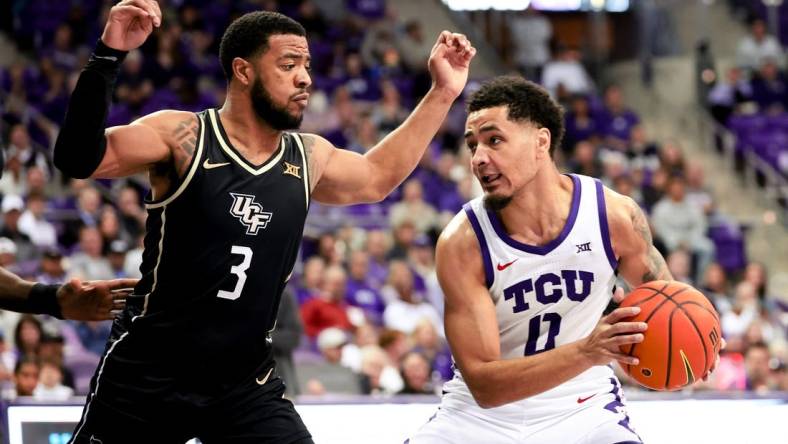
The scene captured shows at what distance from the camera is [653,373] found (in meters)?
4.42

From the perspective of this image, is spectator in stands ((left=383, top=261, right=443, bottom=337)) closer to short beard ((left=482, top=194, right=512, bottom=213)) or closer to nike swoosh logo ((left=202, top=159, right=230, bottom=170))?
short beard ((left=482, top=194, right=512, bottom=213))

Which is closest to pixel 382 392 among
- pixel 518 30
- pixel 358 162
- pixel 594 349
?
pixel 358 162

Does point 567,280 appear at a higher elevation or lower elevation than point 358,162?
lower

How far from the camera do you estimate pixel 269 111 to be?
4586 millimetres

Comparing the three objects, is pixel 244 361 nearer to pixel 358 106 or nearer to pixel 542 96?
pixel 542 96

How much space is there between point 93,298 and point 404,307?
20.9ft

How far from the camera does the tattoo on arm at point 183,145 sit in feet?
14.3

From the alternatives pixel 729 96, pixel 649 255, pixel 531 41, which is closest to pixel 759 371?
pixel 649 255

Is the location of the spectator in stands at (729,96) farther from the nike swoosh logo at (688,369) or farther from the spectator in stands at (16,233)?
the nike swoosh logo at (688,369)

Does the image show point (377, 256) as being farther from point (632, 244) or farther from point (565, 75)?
point (632, 244)

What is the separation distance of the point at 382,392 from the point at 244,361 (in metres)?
4.83

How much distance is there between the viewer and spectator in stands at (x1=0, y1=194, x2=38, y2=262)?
33.8 ft

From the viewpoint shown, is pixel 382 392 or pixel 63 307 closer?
pixel 63 307

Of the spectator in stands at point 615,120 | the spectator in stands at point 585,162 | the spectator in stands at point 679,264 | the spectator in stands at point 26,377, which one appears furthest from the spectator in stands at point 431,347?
the spectator in stands at point 615,120
